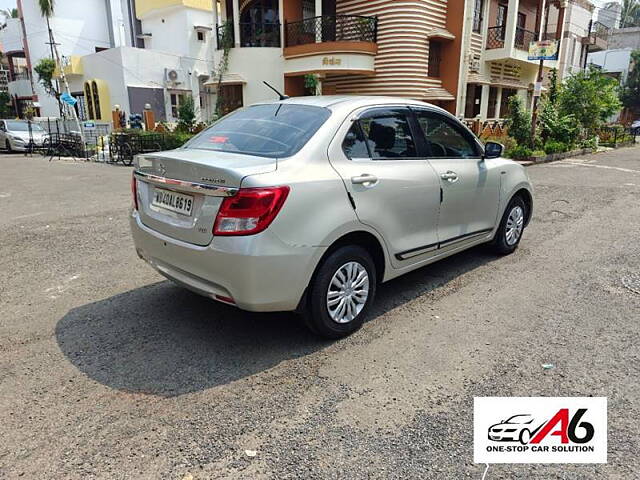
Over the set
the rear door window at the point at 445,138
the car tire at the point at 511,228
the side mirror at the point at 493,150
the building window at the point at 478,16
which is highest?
the building window at the point at 478,16

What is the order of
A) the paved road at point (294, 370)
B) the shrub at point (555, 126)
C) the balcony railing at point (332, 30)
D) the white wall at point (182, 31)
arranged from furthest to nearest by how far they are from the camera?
the white wall at point (182, 31) < the balcony railing at point (332, 30) < the shrub at point (555, 126) < the paved road at point (294, 370)

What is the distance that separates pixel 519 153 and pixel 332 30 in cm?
961

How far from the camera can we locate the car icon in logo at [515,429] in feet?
7.97

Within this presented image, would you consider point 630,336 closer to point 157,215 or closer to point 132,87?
point 157,215

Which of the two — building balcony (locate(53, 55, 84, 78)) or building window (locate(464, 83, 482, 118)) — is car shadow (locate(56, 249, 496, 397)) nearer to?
building window (locate(464, 83, 482, 118))

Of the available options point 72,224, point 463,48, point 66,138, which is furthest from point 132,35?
point 72,224

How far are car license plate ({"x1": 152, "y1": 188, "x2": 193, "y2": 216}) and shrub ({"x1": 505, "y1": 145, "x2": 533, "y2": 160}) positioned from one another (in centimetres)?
1454

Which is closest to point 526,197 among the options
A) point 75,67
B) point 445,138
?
point 445,138

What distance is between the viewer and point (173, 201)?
3.36 metres

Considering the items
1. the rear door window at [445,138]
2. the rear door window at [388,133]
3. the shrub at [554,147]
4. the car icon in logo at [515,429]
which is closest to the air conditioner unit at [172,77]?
the shrub at [554,147]

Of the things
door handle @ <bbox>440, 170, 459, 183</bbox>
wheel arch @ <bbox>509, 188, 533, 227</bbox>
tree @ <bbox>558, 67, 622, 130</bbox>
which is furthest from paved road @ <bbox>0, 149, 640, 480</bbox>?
tree @ <bbox>558, 67, 622, 130</bbox>

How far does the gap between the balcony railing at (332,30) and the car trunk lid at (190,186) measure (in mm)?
16872

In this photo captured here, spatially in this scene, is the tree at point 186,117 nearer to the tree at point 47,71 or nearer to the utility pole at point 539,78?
the utility pole at point 539,78

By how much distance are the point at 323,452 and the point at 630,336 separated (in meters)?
2.68
